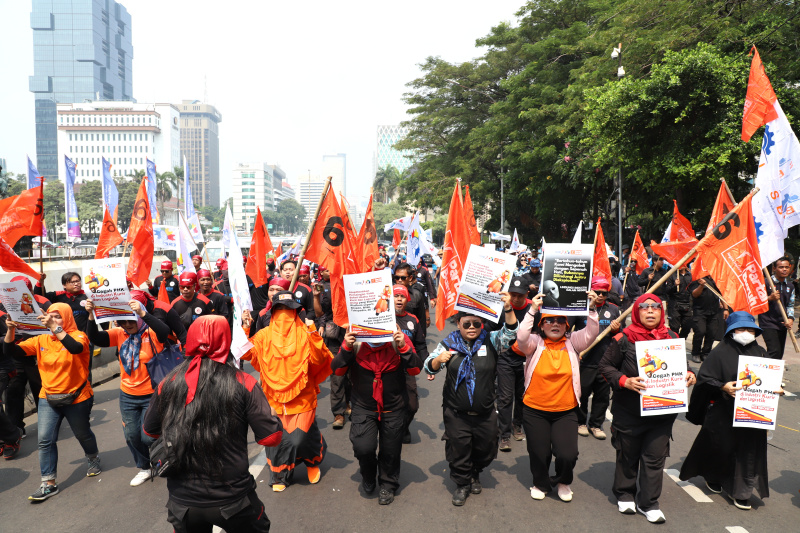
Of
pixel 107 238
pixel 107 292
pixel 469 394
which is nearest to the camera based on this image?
pixel 469 394

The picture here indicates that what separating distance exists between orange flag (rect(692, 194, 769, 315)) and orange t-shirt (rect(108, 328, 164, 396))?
18.2 feet

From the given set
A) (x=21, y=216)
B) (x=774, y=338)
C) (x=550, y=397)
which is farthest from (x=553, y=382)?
(x=21, y=216)

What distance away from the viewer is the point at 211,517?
282 centimetres

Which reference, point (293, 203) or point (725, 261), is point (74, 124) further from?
point (725, 261)

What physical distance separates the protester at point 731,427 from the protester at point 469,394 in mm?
1665

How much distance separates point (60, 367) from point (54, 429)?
0.54 m

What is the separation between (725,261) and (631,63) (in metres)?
14.4

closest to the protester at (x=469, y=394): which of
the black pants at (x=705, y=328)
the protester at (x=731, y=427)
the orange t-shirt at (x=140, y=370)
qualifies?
the protester at (x=731, y=427)

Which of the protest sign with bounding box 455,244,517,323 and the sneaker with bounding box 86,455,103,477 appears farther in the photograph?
the sneaker with bounding box 86,455,103,477

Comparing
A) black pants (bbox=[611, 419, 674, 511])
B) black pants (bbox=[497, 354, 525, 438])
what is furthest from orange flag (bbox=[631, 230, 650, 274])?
black pants (bbox=[611, 419, 674, 511])

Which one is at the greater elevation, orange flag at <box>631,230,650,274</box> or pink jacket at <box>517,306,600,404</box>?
orange flag at <box>631,230,650,274</box>

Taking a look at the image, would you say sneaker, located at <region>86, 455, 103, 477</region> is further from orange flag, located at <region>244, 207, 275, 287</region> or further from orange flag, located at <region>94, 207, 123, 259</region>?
orange flag, located at <region>94, 207, 123, 259</region>

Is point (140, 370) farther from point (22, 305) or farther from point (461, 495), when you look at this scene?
point (461, 495)

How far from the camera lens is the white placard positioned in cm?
418
